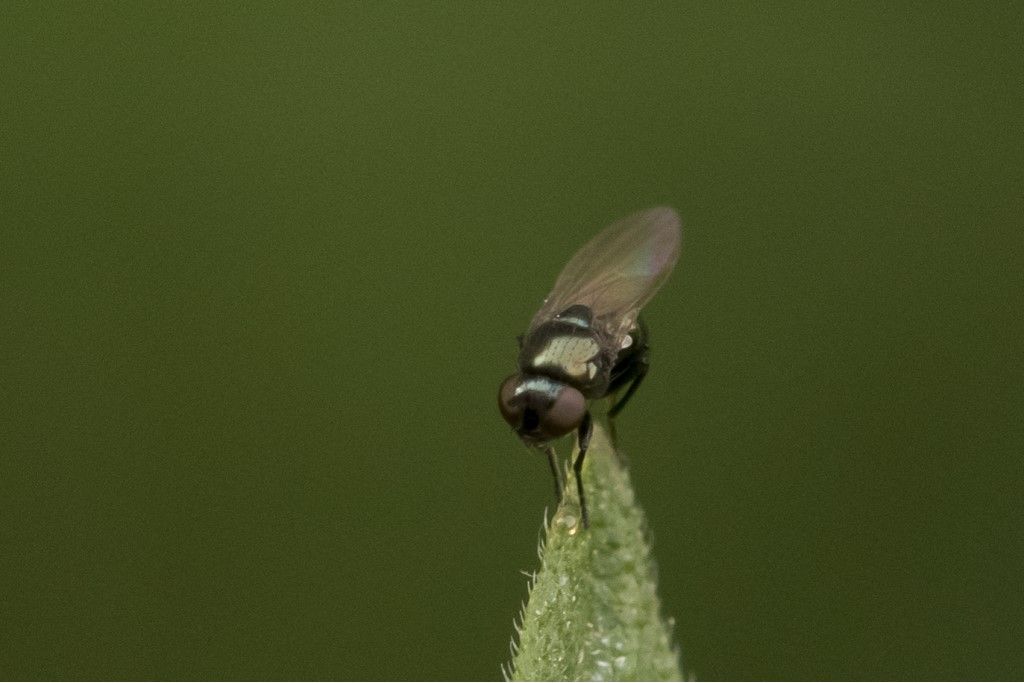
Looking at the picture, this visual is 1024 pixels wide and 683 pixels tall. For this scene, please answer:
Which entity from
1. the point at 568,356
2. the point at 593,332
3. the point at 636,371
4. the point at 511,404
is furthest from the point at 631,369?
the point at 511,404

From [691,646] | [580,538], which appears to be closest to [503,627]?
[691,646]

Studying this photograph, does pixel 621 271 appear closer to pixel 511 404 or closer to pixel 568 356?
pixel 568 356

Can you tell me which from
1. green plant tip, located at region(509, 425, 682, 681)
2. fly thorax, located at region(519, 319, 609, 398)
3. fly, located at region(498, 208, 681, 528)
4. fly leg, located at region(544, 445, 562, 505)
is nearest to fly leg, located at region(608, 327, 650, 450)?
fly, located at region(498, 208, 681, 528)

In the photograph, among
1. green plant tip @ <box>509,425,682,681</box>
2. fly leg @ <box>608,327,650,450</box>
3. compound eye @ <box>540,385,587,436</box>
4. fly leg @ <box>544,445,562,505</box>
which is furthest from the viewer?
Answer: fly leg @ <box>608,327,650,450</box>

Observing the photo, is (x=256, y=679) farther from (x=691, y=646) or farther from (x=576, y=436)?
(x=576, y=436)

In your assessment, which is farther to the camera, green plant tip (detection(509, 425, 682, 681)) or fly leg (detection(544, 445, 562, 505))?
fly leg (detection(544, 445, 562, 505))

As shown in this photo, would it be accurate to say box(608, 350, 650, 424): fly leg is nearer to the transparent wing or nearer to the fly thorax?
the transparent wing

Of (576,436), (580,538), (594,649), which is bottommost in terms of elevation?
(594,649)
